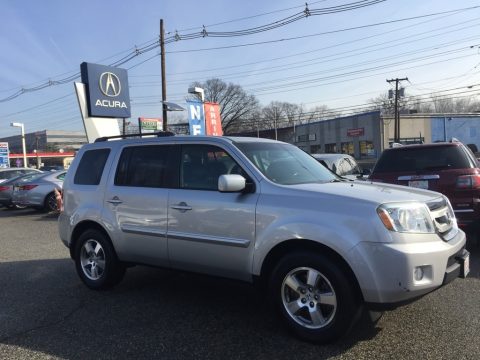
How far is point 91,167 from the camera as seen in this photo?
5926 millimetres

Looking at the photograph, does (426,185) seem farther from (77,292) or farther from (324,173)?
(77,292)

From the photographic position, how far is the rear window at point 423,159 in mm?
7219

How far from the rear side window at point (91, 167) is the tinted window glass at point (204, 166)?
1.36 meters

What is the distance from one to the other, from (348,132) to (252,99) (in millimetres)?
34169

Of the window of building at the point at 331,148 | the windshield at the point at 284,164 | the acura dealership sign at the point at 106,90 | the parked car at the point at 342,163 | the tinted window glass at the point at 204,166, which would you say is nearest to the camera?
the windshield at the point at 284,164

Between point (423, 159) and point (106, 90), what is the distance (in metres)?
12.9

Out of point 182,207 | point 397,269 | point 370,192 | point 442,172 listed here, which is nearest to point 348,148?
point 442,172

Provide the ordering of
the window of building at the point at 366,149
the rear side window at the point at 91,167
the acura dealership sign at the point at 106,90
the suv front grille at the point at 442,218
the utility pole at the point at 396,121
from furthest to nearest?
1. the window of building at the point at 366,149
2. the utility pole at the point at 396,121
3. the acura dealership sign at the point at 106,90
4. the rear side window at the point at 91,167
5. the suv front grille at the point at 442,218

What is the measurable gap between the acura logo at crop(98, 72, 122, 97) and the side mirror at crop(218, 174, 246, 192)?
1409 cm

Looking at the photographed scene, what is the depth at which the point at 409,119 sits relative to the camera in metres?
57.4

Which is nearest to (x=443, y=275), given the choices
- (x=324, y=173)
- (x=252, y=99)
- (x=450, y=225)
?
(x=450, y=225)

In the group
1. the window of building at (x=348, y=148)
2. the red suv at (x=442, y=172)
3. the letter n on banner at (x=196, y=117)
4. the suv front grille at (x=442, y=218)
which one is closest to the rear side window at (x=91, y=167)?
the suv front grille at (x=442, y=218)

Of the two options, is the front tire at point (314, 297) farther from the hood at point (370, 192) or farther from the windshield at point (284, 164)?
the windshield at point (284, 164)

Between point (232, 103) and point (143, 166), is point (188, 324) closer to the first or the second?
point (143, 166)
